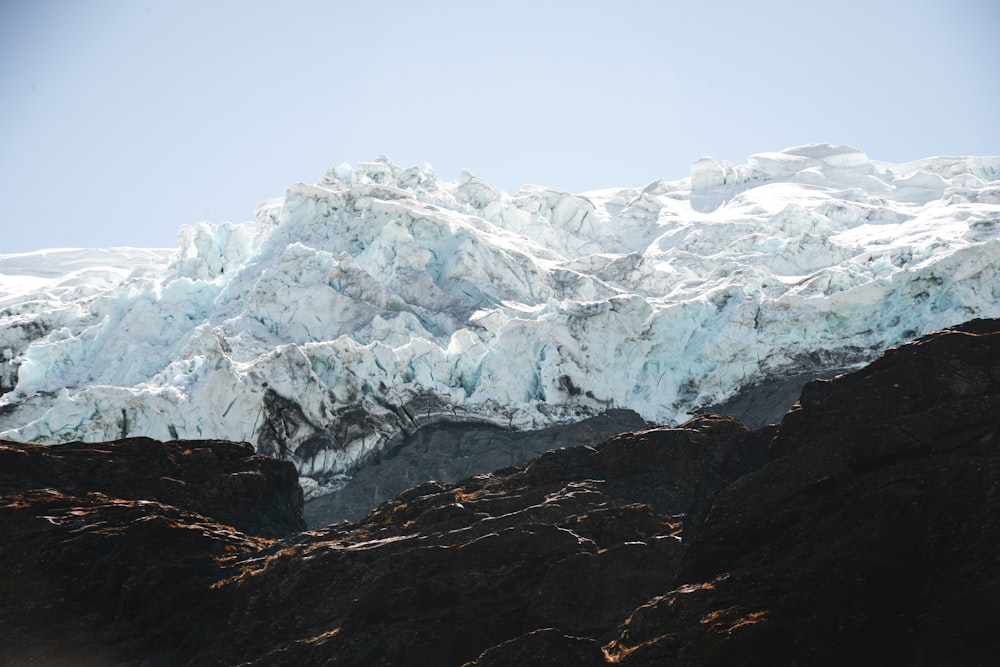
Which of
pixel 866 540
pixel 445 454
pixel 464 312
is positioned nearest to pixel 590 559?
pixel 866 540

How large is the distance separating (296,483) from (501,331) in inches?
1046

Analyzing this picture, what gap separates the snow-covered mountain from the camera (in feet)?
172

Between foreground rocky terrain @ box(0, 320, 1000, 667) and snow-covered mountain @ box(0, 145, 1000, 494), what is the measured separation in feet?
83.0

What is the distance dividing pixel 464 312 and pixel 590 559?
45.3 m

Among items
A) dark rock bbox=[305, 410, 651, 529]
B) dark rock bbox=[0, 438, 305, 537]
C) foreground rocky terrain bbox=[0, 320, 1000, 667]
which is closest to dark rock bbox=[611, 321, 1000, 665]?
foreground rocky terrain bbox=[0, 320, 1000, 667]

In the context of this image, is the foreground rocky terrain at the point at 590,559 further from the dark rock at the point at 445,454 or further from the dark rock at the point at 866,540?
the dark rock at the point at 445,454

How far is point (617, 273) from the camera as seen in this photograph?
75.1 meters

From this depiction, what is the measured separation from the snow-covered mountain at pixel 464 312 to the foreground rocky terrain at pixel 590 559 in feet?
83.0

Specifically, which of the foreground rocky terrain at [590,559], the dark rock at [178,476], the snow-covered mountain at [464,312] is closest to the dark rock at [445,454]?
the snow-covered mountain at [464,312]

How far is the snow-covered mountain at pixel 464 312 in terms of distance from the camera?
172 feet

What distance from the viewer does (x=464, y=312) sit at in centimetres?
6462

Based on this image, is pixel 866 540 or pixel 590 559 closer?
pixel 866 540

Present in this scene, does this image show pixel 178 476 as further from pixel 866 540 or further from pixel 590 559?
pixel 866 540

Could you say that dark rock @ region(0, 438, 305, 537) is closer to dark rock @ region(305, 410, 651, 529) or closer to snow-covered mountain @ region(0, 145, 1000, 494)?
dark rock @ region(305, 410, 651, 529)
